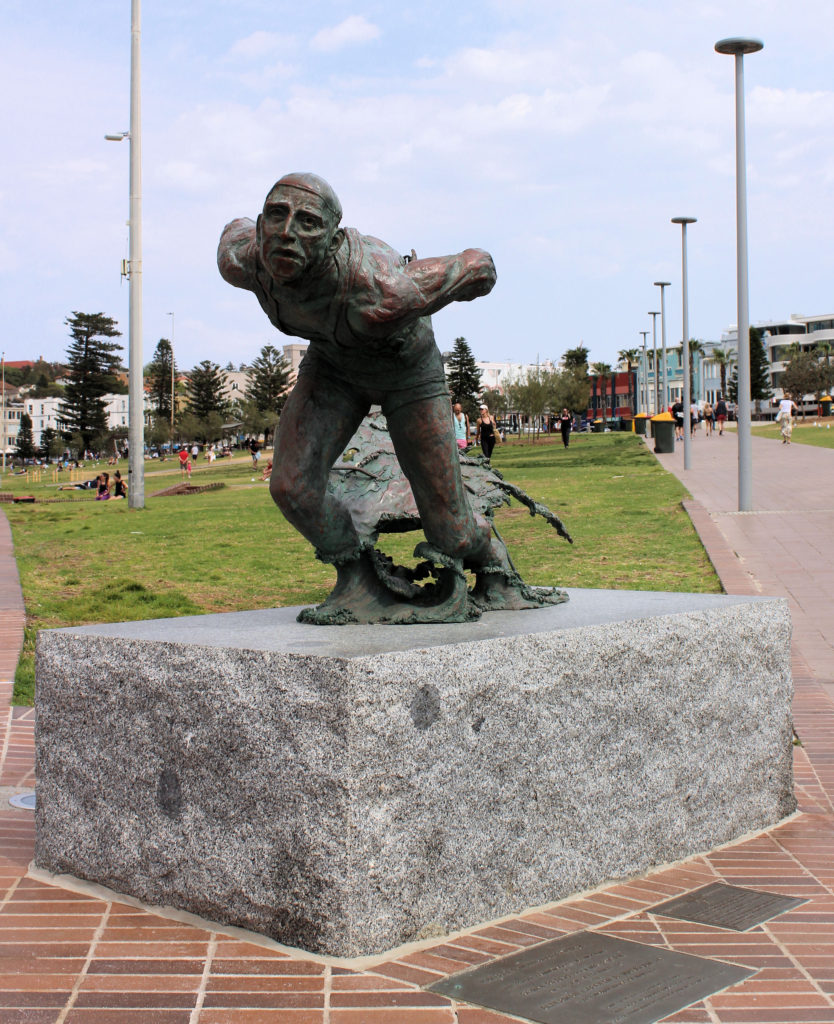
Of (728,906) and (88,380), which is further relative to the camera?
(88,380)

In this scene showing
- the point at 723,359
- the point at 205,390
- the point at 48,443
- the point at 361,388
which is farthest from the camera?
the point at 723,359

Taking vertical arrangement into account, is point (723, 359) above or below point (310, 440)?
above

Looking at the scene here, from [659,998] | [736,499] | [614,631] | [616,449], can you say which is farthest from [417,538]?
[616,449]

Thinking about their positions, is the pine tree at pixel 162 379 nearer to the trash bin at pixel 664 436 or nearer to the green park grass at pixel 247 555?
the trash bin at pixel 664 436

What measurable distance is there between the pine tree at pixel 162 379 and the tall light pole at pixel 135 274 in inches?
3535

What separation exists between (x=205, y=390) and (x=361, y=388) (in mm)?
107513

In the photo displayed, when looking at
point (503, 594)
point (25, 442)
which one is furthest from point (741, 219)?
point (25, 442)

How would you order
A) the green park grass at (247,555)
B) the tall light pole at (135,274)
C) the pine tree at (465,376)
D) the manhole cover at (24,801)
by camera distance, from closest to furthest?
the manhole cover at (24,801) < the green park grass at (247,555) < the tall light pole at (135,274) < the pine tree at (465,376)

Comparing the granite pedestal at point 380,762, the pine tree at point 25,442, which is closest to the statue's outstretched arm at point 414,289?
the granite pedestal at point 380,762

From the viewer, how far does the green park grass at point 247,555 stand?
33.7 feet

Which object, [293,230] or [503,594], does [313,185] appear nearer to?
[293,230]

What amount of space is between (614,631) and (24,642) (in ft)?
18.4

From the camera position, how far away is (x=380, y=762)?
348cm

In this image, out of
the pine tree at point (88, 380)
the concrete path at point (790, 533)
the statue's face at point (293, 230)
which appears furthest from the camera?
the pine tree at point (88, 380)
